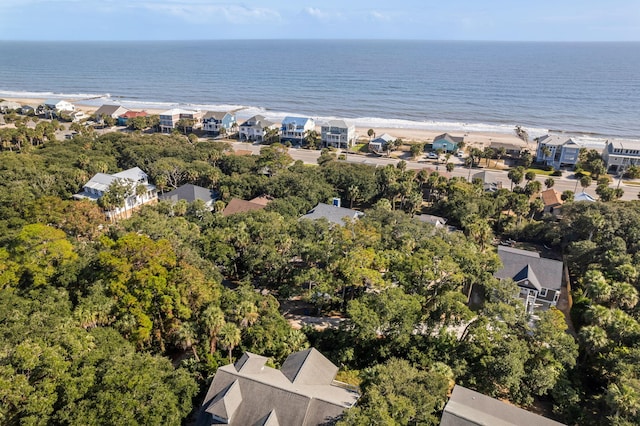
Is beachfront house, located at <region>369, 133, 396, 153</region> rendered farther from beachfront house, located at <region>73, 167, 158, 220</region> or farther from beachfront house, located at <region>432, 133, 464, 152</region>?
beachfront house, located at <region>73, 167, 158, 220</region>

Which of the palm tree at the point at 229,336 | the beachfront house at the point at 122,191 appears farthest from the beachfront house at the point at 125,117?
the palm tree at the point at 229,336

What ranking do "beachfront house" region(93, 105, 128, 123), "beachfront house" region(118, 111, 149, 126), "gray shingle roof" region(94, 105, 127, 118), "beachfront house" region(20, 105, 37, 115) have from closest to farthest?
1. "beachfront house" region(118, 111, 149, 126)
2. "beachfront house" region(93, 105, 128, 123)
3. "gray shingle roof" region(94, 105, 127, 118)
4. "beachfront house" region(20, 105, 37, 115)

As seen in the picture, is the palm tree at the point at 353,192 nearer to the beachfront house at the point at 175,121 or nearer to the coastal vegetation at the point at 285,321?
the coastal vegetation at the point at 285,321

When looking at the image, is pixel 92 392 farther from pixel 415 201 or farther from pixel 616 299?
pixel 415 201

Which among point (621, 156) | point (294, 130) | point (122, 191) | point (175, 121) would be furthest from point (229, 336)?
point (175, 121)

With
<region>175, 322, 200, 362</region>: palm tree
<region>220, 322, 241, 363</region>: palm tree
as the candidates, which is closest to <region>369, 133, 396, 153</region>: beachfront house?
<region>220, 322, 241, 363</region>: palm tree

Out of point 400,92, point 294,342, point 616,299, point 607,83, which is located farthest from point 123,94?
point 607,83

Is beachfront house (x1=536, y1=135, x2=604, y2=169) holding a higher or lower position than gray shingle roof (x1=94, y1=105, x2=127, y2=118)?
lower
